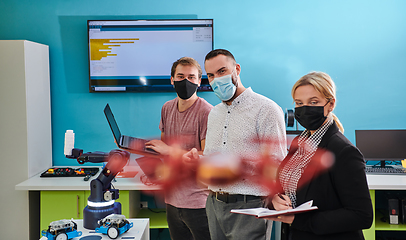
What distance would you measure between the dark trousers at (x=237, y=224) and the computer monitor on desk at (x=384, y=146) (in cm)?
192

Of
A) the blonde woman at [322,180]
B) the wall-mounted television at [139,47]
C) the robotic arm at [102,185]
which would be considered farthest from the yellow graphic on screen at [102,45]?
the blonde woman at [322,180]

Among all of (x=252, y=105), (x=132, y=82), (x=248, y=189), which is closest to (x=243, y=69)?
(x=132, y=82)

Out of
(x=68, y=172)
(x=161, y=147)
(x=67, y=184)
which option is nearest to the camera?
(x=161, y=147)

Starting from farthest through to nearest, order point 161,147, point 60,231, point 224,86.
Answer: point 161,147 → point 224,86 → point 60,231

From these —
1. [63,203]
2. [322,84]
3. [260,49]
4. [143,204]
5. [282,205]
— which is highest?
[260,49]

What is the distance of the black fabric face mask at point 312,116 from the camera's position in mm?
1195

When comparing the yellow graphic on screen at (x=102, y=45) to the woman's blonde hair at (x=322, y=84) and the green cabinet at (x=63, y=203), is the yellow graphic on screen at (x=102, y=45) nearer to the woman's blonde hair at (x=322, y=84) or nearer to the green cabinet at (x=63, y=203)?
the green cabinet at (x=63, y=203)

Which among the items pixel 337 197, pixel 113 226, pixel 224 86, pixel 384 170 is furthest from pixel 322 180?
pixel 384 170

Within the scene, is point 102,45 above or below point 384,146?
above

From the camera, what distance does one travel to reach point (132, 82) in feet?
9.79

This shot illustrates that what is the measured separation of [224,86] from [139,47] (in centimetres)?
167

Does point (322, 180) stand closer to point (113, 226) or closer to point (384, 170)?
point (113, 226)

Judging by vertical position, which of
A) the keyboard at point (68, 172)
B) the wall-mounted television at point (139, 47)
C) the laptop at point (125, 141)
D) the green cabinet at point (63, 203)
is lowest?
the green cabinet at point (63, 203)

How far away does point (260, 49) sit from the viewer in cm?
303
